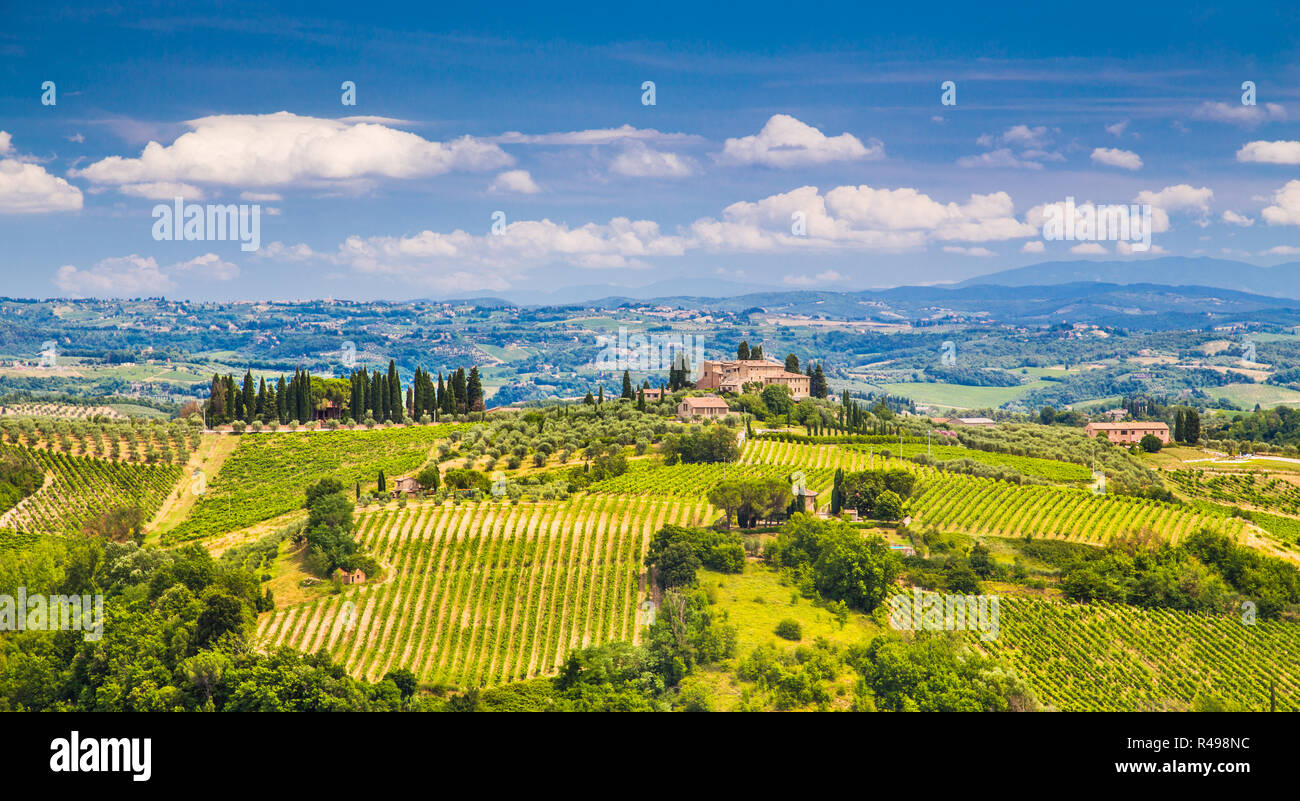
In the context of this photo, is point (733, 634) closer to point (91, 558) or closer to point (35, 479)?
point (91, 558)

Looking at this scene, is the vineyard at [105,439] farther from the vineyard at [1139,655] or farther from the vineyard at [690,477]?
the vineyard at [1139,655]

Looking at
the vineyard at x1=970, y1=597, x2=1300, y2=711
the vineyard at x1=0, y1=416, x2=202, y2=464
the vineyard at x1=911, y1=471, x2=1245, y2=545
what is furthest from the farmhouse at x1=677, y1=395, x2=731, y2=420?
the vineyard at x1=0, y1=416, x2=202, y2=464

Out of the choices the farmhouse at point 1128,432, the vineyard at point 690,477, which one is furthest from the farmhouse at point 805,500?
the farmhouse at point 1128,432

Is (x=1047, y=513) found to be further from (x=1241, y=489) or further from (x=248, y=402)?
(x=248, y=402)

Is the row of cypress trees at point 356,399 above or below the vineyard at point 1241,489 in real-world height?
above
